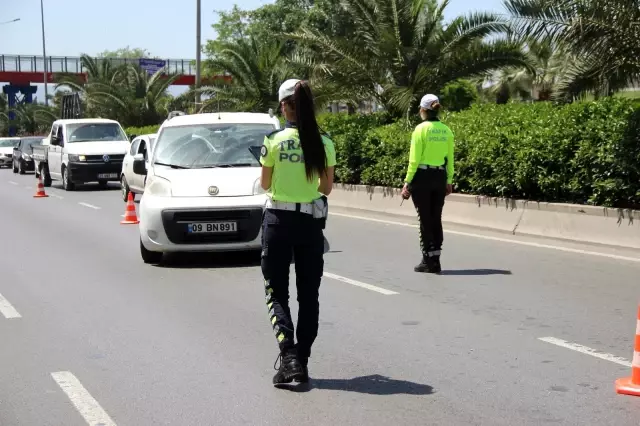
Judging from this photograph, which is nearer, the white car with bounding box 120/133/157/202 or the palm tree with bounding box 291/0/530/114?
the white car with bounding box 120/133/157/202

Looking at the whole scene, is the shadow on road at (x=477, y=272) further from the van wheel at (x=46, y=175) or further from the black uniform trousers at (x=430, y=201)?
the van wheel at (x=46, y=175)

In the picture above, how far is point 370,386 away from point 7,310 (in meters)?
4.28

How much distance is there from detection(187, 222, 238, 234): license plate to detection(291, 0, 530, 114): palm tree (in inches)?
465

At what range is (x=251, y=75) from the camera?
3562cm

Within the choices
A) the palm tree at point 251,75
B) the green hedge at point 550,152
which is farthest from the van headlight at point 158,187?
the palm tree at point 251,75

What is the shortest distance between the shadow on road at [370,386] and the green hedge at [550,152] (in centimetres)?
730

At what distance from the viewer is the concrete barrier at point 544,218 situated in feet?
41.2

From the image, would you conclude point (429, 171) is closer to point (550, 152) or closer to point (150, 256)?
point (150, 256)

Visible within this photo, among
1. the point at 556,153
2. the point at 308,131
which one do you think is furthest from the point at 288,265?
the point at 556,153

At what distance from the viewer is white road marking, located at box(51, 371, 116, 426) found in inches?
219

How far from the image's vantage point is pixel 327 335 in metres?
7.76

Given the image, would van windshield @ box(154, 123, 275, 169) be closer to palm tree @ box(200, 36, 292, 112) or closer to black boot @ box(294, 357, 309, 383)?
black boot @ box(294, 357, 309, 383)

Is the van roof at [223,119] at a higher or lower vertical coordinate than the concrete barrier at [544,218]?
higher

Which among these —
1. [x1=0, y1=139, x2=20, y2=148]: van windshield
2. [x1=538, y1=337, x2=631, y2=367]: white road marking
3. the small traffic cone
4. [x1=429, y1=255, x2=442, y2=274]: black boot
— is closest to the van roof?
[x1=429, y1=255, x2=442, y2=274]: black boot
